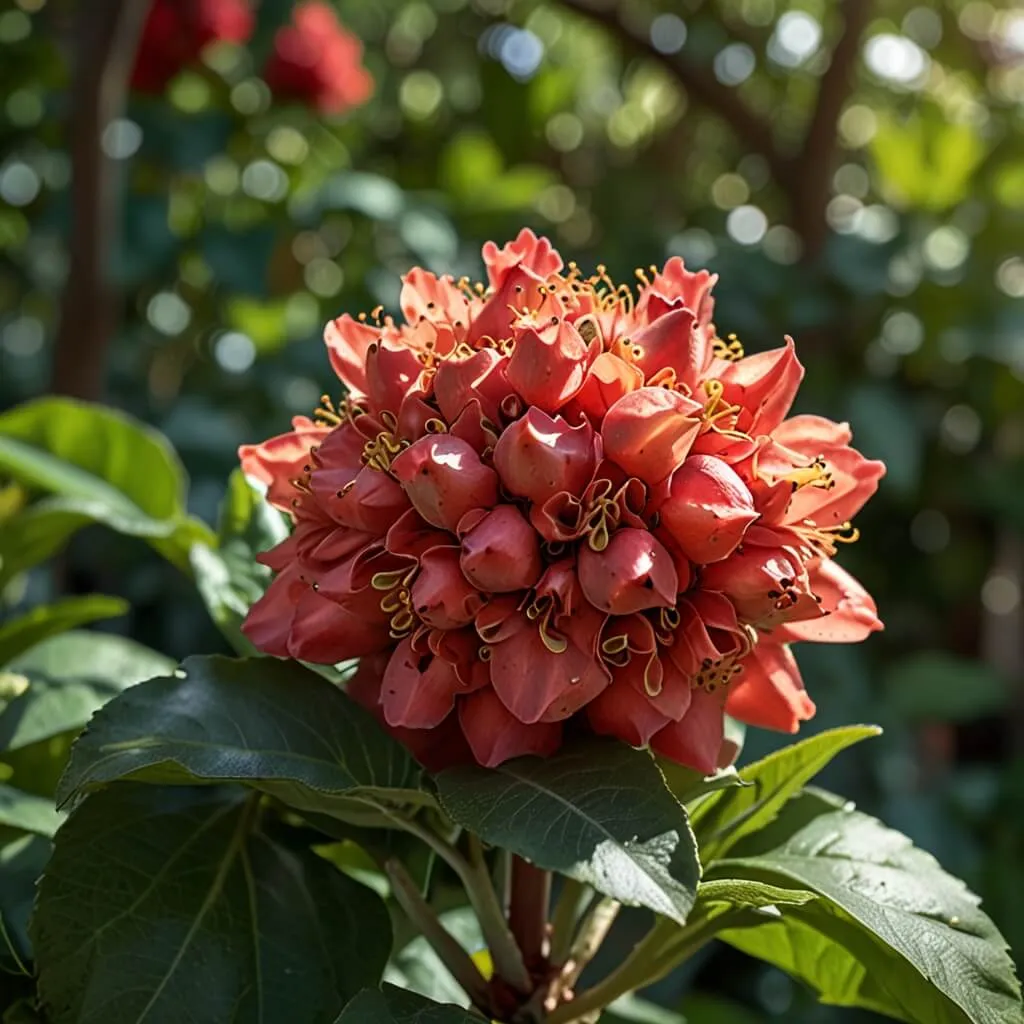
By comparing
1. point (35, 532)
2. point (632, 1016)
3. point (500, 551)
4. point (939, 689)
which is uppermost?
point (500, 551)

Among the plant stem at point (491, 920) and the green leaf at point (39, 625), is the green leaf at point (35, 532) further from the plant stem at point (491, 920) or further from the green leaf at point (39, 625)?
the plant stem at point (491, 920)

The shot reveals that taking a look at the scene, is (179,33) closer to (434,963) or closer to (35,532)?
(35,532)

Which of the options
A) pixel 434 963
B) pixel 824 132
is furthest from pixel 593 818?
pixel 824 132

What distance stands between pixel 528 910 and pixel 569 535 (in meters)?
0.19

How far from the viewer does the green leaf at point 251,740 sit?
1.69 ft

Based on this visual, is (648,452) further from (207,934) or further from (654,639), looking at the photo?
(207,934)

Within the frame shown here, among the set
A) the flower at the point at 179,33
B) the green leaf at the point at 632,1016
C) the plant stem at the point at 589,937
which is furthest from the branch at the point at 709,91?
the plant stem at the point at 589,937

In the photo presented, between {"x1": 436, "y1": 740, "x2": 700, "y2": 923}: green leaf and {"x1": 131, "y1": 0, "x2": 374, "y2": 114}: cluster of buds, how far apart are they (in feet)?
5.00

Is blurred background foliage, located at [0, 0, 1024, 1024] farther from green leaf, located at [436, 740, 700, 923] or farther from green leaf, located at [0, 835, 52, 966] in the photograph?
green leaf, located at [436, 740, 700, 923]

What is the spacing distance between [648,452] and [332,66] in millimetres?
1549

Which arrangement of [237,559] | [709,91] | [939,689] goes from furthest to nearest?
[709,91], [939,689], [237,559]

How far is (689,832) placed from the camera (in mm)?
477

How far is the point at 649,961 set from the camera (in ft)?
1.99

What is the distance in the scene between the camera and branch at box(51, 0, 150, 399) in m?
1.18
